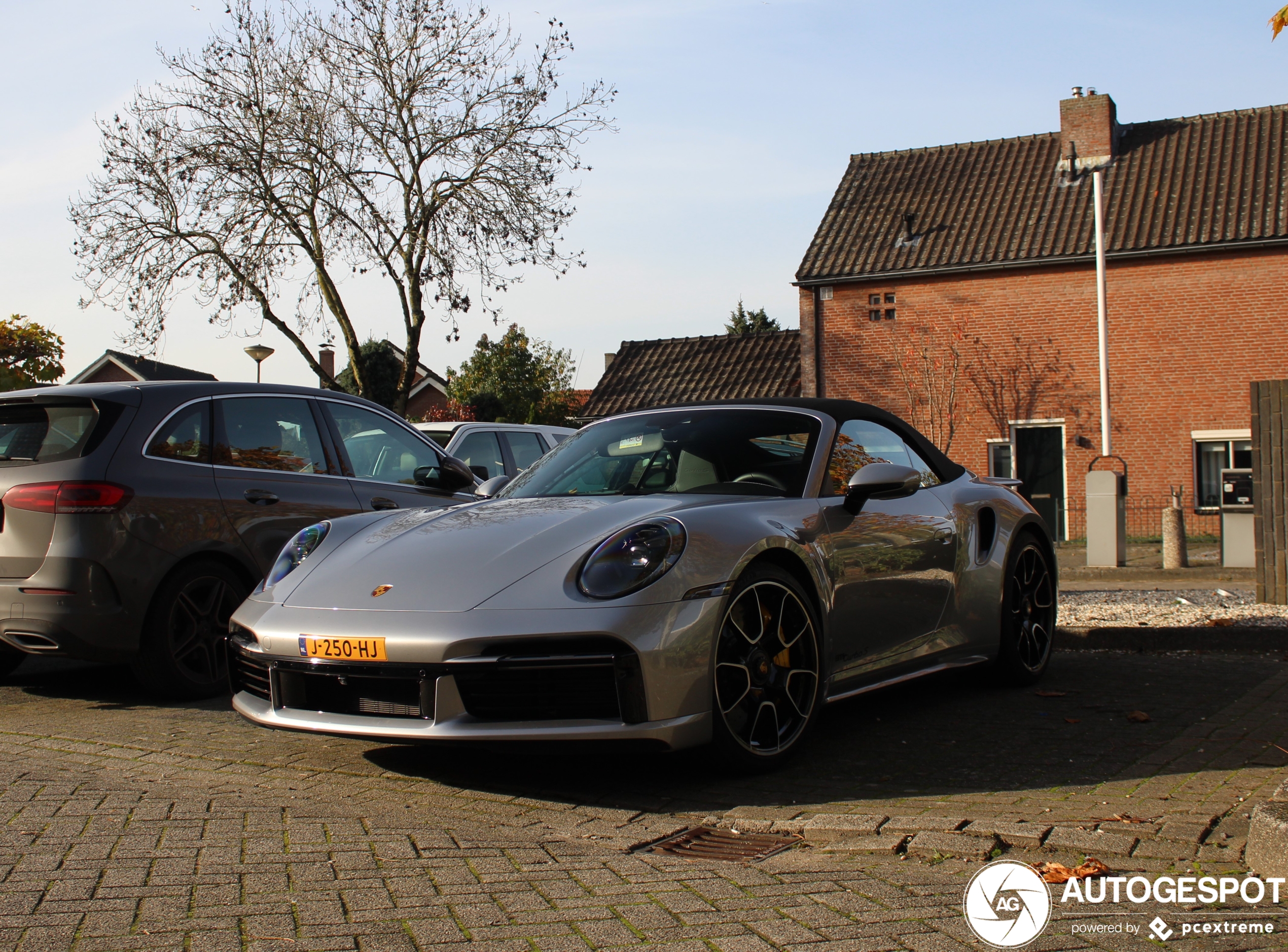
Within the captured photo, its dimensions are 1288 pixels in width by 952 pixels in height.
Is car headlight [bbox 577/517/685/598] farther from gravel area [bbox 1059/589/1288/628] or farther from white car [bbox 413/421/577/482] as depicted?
white car [bbox 413/421/577/482]

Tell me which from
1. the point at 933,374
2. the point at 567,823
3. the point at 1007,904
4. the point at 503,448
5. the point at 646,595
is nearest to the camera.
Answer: the point at 1007,904

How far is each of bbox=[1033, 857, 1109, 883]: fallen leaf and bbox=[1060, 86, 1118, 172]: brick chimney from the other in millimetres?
28090

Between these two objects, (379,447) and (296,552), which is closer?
(296,552)

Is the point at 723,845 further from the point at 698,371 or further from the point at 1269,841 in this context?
the point at 698,371

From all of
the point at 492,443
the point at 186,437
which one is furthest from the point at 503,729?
the point at 492,443

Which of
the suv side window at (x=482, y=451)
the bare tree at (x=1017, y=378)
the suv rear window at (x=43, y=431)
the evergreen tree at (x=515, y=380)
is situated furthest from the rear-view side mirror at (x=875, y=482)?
the evergreen tree at (x=515, y=380)

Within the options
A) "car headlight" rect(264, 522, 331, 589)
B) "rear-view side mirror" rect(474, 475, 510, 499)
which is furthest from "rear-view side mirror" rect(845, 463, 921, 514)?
"car headlight" rect(264, 522, 331, 589)

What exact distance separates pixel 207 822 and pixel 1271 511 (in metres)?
7.94

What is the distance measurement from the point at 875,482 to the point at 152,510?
3.51 meters

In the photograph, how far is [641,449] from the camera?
529 centimetres

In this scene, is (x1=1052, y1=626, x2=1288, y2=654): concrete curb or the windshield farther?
(x1=1052, y1=626, x2=1288, y2=654): concrete curb

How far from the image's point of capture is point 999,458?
92.8 ft

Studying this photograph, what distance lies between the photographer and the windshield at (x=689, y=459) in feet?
16.4

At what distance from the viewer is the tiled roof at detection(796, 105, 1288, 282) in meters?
26.2
